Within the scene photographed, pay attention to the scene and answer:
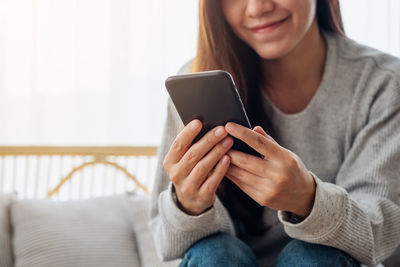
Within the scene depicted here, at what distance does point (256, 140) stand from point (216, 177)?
4.0 inches

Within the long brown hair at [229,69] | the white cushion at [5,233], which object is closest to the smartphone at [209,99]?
the long brown hair at [229,69]

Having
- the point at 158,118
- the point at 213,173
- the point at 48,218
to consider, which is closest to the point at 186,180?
the point at 213,173

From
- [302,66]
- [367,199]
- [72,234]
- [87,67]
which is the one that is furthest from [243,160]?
[87,67]

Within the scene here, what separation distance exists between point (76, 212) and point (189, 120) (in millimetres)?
799

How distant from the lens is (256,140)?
2.23ft

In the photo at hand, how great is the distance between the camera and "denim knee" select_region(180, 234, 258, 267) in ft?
2.57

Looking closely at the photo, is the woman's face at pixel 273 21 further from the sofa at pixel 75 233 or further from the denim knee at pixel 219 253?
the sofa at pixel 75 233

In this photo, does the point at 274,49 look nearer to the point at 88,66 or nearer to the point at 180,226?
the point at 180,226

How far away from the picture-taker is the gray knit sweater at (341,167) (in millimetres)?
760

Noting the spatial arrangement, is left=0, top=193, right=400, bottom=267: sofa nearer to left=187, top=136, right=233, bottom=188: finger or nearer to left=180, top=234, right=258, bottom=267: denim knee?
left=180, top=234, right=258, bottom=267: denim knee

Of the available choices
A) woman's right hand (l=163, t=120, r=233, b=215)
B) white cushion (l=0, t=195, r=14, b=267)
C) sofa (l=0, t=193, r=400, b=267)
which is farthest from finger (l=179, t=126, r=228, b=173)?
white cushion (l=0, t=195, r=14, b=267)

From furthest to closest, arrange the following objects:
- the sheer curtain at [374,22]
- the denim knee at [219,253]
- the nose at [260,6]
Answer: the sheer curtain at [374,22], the nose at [260,6], the denim knee at [219,253]

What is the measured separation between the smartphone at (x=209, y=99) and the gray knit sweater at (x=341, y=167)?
0.53 feet

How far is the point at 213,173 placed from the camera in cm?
75
